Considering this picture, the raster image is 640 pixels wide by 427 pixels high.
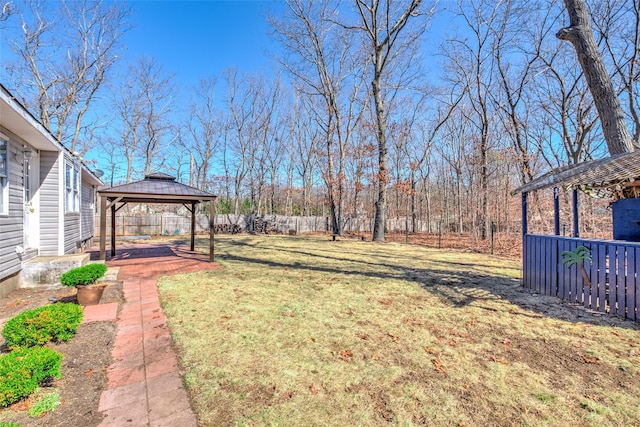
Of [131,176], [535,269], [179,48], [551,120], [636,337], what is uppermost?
[179,48]

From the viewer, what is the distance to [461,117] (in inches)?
913

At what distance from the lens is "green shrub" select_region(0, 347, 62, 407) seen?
78.2 inches

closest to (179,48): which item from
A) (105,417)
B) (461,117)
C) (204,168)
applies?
(204,168)

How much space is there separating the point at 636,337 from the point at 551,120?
19207mm

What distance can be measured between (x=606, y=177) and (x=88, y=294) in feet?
26.3

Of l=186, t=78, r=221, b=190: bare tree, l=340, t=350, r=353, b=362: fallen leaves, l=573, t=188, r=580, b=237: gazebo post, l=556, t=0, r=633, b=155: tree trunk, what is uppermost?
l=186, t=78, r=221, b=190: bare tree

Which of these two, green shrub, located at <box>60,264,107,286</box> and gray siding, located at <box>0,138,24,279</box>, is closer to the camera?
green shrub, located at <box>60,264,107,286</box>

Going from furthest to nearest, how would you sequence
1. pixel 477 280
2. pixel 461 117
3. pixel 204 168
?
pixel 204 168, pixel 461 117, pixel 477 280

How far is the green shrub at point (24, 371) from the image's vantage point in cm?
199

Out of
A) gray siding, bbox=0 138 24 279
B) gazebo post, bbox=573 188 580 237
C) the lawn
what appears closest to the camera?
the lawn

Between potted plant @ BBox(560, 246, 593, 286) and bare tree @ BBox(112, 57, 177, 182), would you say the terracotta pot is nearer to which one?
potted plant @ BBox(560, 246, 593, 286)

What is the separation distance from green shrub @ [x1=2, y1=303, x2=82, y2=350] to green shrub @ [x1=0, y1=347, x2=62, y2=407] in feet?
1.94

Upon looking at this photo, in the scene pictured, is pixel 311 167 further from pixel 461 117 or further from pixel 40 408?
pixel 40 408

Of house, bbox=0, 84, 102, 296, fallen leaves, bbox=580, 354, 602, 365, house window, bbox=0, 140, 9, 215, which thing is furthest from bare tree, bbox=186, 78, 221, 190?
fallen leaves, bbox=580, 354, 602, 365
